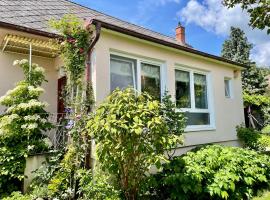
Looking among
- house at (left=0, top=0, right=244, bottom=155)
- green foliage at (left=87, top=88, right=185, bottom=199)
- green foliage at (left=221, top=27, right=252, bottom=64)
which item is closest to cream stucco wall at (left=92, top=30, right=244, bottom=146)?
house at (left=0, top=0, right=244, bottom=155)

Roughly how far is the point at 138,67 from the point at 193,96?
3060 millimetres

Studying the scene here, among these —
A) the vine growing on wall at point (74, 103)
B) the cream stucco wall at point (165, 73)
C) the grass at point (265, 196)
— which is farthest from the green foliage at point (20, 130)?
the grass at point (265, 196)

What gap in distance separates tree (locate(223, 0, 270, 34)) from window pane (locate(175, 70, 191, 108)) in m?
3.72

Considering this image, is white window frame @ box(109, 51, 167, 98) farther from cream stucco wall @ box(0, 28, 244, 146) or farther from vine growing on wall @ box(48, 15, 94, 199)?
vine growing on wall @ box(48, 15, 94, 199)

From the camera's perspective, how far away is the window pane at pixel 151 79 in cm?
849

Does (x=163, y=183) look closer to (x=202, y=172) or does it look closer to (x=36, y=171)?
(x=202, y=172)

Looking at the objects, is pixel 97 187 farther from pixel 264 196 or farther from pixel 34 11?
pixel 34 11

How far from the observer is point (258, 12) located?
6180 mm

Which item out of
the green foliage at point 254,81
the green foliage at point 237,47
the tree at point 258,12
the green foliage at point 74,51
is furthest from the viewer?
the green foliage at point 237,47

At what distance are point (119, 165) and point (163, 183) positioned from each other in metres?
1.30

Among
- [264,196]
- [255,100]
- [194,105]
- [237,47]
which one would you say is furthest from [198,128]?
[237,47]

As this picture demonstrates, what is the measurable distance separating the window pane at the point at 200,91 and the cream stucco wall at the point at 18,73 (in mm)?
5488

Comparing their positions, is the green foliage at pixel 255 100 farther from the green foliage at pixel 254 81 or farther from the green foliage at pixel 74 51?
the green foliage at pixel 74 51

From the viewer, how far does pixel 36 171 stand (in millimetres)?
6520
